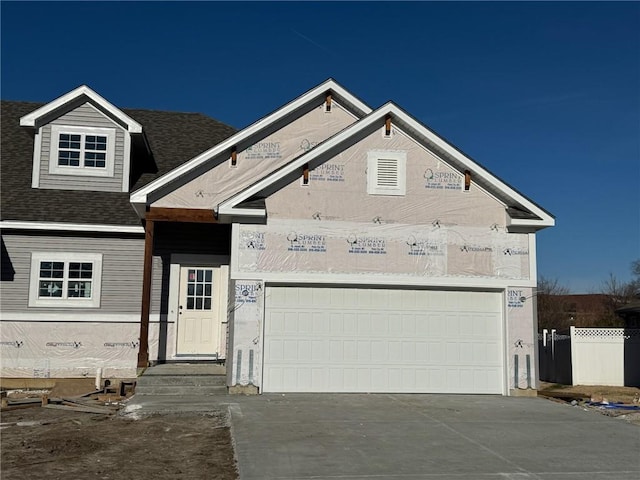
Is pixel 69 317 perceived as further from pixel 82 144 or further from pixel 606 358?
pixel 606 358

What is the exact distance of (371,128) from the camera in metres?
13.6

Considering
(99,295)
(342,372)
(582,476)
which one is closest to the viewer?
(582,476)

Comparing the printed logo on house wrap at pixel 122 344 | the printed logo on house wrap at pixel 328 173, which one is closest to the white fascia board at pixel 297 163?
the printed logo on house wrap at pixel 328 173

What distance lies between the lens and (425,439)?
8.59 m

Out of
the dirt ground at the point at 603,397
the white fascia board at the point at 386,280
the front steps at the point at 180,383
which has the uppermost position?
the white fascia board at the point at 386,280

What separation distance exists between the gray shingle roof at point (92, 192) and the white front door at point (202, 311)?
1.97 meters

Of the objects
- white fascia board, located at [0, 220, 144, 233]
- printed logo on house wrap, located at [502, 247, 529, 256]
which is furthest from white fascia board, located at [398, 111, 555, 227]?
white fascia board, located at [0, 220, 144, 233]

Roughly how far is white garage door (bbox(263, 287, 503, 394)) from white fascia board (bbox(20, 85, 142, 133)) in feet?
20.0

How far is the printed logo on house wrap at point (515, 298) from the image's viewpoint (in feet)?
44.2

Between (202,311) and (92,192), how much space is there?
4102mm

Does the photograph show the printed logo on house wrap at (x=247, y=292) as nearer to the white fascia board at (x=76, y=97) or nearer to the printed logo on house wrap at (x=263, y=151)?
the printed logo on house wrap at (x=263, y=151)

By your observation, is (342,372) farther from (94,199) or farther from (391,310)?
(94,199)

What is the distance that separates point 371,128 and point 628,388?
440 inches

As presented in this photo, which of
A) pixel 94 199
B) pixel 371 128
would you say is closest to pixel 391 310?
pixel 371 128
